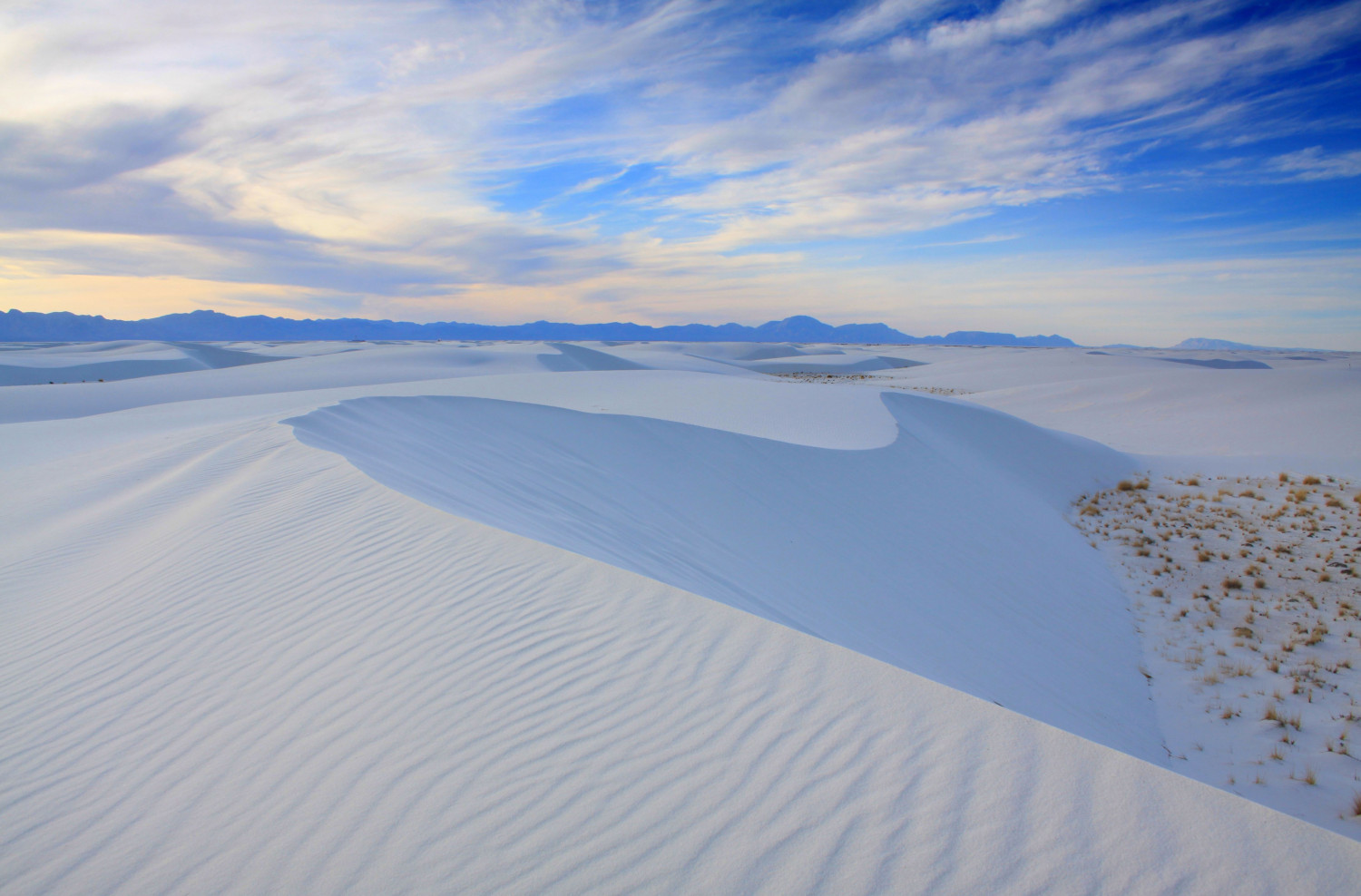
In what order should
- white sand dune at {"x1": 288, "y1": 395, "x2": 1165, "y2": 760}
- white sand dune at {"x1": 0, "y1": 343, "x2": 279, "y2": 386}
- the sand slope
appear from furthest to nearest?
white sand dune at {"x1": 0, "y1": 343, "x2": 279, "y2": 386} → white sand dune at {"x1": 288, "y1": 395, "x2": 1165, "y2": 760} → the sand slope

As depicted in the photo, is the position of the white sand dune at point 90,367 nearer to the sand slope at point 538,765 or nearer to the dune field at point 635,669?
the dune field at point 635,669

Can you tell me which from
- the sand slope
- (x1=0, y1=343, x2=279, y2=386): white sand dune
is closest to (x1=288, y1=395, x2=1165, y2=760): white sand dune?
the sand slope

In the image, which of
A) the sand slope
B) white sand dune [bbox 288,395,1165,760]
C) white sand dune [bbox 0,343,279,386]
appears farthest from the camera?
white sand dune [bbox 0,343,279,386]

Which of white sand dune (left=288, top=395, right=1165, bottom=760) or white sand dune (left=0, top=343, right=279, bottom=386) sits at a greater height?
white sand dune (left=0, top=343, right=279, bottom=386)

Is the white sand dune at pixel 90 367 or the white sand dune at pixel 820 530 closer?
the white sand dune at pixel 820 530

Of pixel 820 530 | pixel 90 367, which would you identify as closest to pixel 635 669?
pixel 820 530

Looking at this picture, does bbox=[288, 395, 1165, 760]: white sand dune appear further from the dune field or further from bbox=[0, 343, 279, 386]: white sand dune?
bbox=[0, 343, 279, 386]: white sand dune

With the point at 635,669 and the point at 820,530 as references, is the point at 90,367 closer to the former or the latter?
the point at 820,530

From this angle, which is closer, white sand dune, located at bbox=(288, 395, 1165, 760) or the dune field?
the dune field

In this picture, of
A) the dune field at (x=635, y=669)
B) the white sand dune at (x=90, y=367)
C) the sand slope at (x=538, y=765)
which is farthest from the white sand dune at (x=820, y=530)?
the white sand dune at (x=90, y=367)

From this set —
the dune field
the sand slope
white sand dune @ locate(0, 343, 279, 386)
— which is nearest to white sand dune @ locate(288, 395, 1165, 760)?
the dune field
